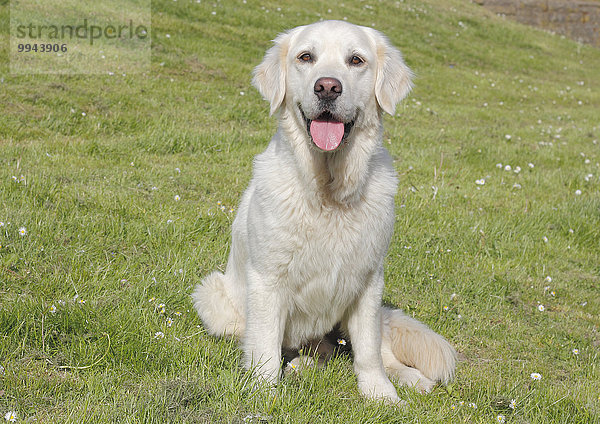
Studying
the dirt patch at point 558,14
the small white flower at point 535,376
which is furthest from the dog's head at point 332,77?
the dirt patch at point 558,14

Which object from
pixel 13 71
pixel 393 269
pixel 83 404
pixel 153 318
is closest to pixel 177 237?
pixel 153 318

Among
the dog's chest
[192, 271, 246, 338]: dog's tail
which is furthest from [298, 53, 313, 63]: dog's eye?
[192, 271, 246, 338]: dog's tail

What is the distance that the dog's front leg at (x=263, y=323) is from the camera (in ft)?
9.38

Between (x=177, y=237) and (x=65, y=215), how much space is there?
81 centimetres

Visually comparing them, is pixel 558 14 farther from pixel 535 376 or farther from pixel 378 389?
pixel 378 389

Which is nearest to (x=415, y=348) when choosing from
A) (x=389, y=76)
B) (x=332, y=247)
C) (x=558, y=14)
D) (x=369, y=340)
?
(x=369, y=340)

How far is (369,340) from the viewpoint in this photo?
3.01 meters

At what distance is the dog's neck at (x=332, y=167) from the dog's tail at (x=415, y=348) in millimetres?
847

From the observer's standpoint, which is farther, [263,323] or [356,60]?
[356,60]

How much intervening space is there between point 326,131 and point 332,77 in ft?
0.87

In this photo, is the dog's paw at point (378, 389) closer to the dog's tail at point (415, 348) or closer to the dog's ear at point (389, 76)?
the dog's tail at point (415, 348)

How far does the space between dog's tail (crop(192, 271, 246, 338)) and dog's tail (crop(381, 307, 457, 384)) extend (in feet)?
2.78

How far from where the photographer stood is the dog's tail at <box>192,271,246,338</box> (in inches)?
127

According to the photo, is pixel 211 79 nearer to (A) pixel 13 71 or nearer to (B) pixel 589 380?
(A) pixel 13 71
